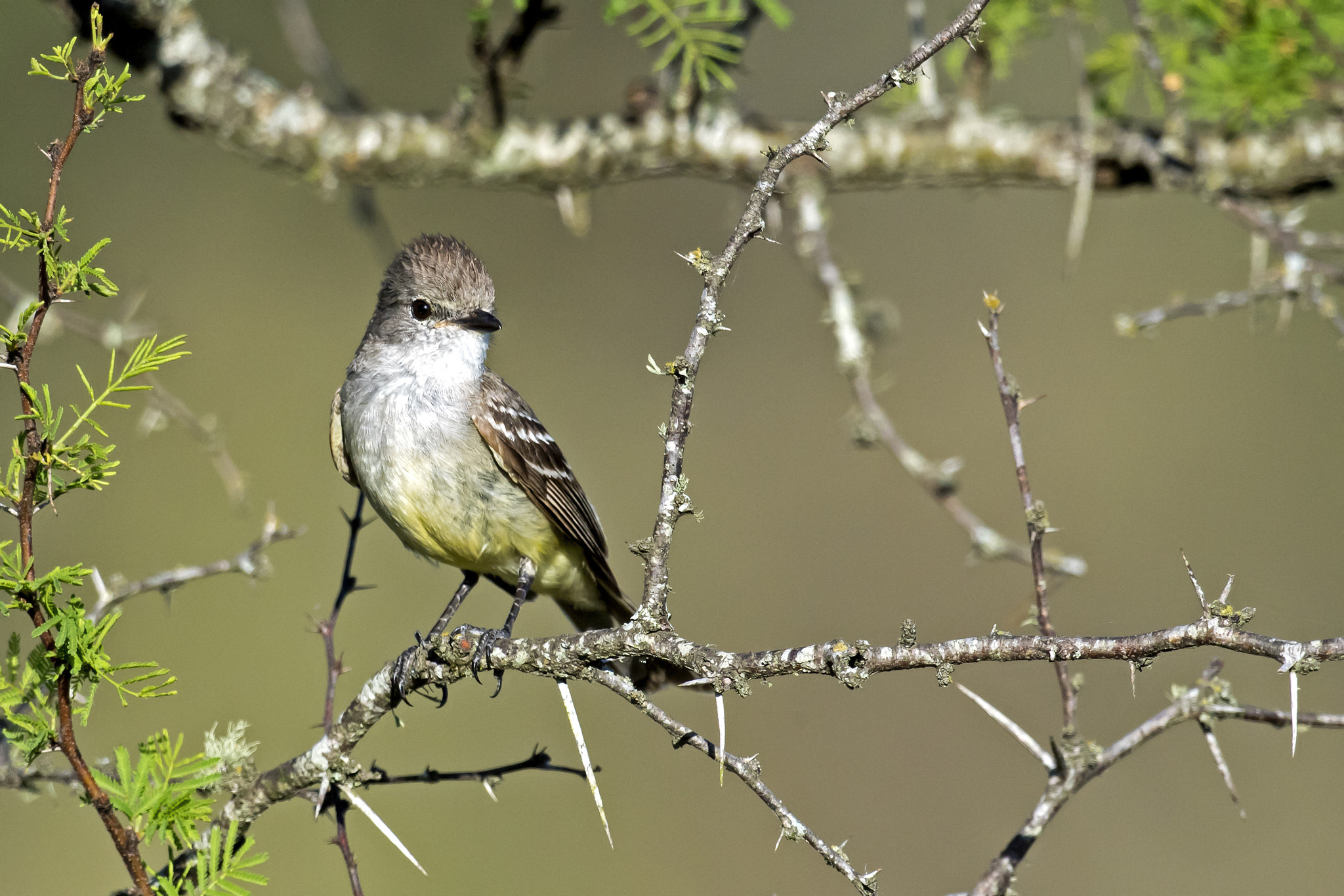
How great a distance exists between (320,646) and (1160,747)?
6392 millimetres

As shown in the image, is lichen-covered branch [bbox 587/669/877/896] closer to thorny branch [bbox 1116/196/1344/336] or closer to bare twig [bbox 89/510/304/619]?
bare twig [bbox 89/510/304/619]

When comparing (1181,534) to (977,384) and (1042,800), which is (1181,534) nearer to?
(977,384)

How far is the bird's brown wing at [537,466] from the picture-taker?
474 cm

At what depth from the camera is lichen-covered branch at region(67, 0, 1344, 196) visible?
4762 millimetres

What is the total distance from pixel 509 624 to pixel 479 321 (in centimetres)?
134

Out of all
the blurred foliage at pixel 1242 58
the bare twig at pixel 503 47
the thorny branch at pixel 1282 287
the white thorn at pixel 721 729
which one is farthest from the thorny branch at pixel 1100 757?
the bare twig at pixel 503 47

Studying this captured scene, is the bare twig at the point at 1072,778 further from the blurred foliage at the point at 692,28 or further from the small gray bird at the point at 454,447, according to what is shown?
the blurred foliage at the point at 692,28

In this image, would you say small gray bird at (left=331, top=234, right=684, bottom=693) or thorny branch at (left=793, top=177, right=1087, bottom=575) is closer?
thorny branch at (left=793, top=177, right=1087, bottom=575)

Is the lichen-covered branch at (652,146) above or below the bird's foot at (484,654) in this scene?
above

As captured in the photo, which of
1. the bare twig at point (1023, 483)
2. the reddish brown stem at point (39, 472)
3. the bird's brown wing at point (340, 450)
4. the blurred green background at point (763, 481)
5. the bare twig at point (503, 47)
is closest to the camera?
the reddish brown stem at point (39, 472)

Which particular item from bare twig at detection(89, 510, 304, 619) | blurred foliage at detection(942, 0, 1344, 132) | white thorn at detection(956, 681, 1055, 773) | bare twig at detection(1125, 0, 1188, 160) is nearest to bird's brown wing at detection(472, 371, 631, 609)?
bare twig at detection(89, 510, 304, 619)

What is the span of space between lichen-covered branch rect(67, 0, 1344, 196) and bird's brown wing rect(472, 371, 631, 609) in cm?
107

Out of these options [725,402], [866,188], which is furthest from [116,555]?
[866,188]

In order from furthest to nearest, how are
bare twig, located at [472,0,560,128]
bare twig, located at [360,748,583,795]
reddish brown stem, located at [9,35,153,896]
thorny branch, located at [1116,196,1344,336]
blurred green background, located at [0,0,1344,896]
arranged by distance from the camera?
blurred green background, located at [0,0,1344,896], bare twig, located at [472,0,560,128], thorny branch, located at [1116,196,1344,336], bare twig, located at [360,748,583,795], reddish brown stem, located at [9,35,153,896]
